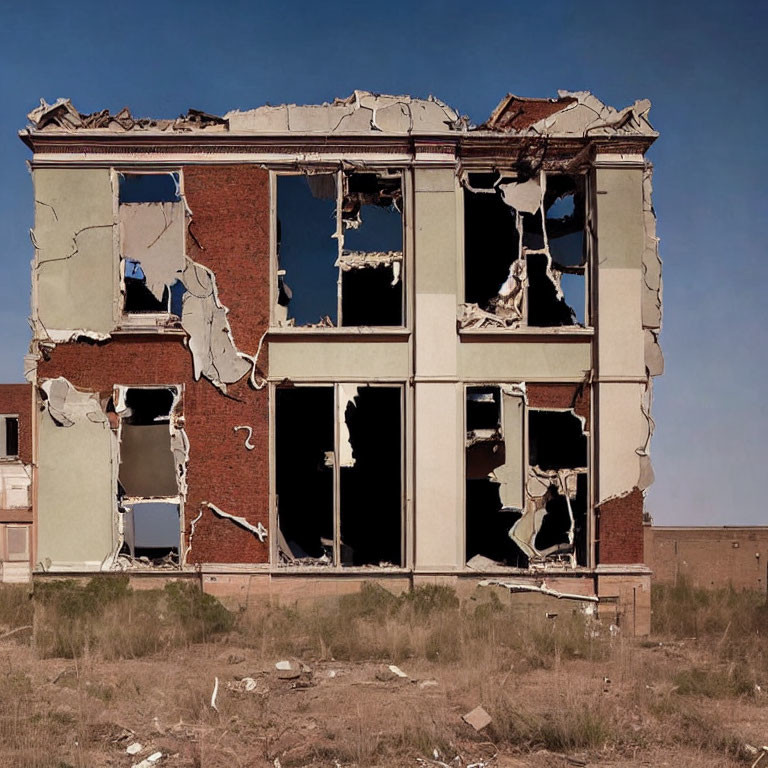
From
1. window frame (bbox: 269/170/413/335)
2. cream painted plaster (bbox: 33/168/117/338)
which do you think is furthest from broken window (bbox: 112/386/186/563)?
window frame (bbox: 269/170/413/335)

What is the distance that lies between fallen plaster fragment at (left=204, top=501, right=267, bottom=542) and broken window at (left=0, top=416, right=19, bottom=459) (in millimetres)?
16107

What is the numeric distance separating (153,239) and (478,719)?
9.04 m

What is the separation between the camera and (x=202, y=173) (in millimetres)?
14500

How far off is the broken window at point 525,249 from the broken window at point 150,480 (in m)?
4.92

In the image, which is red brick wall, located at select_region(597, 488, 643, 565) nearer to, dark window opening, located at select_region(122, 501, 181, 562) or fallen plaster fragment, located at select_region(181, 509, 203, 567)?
fallen plaster fragment, located at select_region(181, 509, 203, 567)

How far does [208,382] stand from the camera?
1434cm

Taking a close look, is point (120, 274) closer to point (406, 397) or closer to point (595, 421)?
point (406, 397)

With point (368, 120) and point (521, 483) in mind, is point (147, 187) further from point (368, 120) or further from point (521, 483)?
point (521, 483)

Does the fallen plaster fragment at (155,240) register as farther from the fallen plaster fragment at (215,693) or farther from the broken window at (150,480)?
the fallen plaster fragment at (215,693)

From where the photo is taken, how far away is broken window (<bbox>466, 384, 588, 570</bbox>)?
565 inches

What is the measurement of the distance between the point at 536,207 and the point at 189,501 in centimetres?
712

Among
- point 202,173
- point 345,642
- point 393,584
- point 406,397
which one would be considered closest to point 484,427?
point 406,397

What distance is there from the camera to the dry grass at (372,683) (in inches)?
323

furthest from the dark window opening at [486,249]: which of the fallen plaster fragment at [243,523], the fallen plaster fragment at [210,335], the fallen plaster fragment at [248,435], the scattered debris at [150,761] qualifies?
the scattered debris at [150,761]
